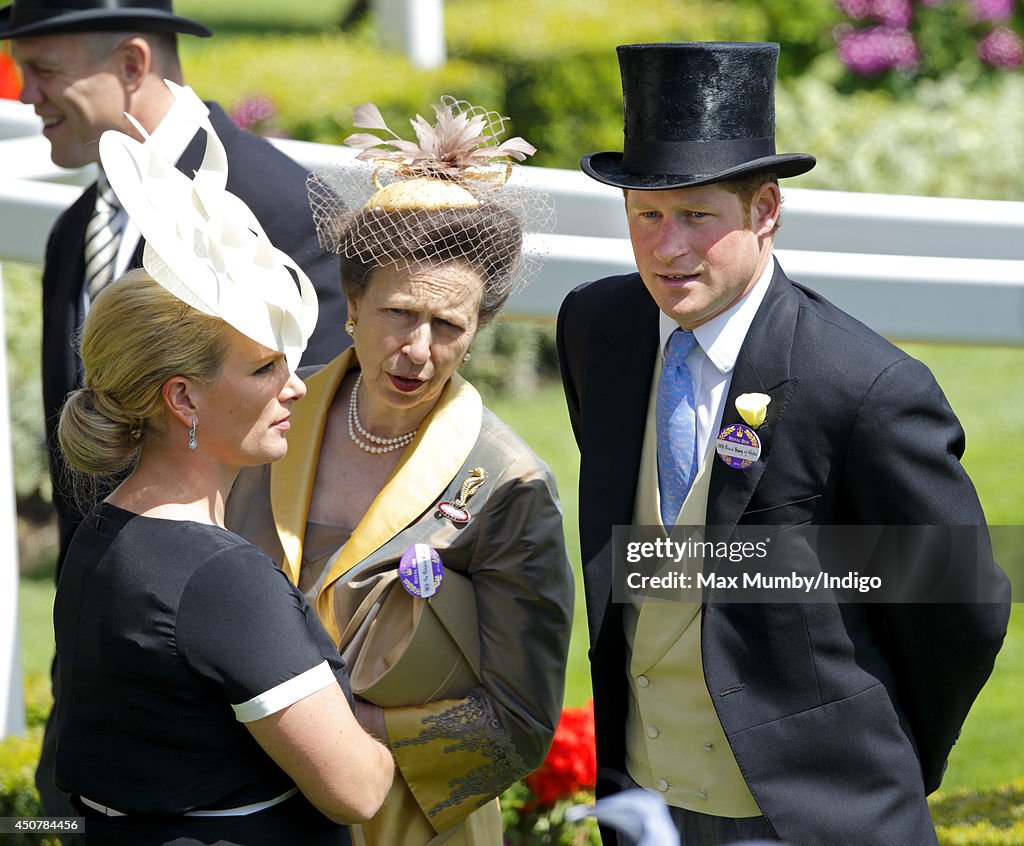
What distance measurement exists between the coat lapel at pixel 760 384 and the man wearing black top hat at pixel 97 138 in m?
1.39

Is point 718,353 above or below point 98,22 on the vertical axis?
below

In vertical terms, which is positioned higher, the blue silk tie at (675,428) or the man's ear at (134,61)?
the man's ear at (134,61)

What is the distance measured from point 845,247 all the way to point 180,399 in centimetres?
207

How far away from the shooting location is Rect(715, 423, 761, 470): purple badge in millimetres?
2635

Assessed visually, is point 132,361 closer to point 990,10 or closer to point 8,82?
point 8,82

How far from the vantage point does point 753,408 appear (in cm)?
263

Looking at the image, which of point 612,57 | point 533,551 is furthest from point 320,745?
point 612,57

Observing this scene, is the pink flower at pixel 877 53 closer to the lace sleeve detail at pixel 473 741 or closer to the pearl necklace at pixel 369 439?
the pearl necklace at pixel 369 439

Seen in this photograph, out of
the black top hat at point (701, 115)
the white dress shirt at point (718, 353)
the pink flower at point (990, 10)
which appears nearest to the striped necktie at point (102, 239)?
the black top hat at point (701, 115)

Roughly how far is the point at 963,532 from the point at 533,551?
2.67ft

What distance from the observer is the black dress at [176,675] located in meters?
2.28

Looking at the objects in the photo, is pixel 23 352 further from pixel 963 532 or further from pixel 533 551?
pixel 963 532

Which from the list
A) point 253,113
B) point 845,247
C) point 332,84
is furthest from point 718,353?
point 332,84

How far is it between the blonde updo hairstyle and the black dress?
12cm
